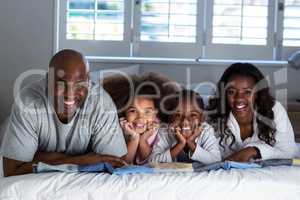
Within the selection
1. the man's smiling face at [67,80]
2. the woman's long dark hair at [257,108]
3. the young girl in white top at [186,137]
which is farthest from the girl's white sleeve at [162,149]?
the man's smiling face at [67,80]

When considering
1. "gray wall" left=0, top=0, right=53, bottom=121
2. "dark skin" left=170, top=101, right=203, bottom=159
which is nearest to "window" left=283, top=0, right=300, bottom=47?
"gray wall" left=0, top=0, right=53, bottom=121

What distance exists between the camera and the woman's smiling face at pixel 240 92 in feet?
6.54

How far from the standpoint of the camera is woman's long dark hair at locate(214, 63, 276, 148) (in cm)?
200

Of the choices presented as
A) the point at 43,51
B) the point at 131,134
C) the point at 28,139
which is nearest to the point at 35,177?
the point at 28,139

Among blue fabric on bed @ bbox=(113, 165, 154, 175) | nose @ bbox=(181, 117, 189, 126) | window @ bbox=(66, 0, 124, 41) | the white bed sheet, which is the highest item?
window @ bbox=(66, 0, 124, 41)

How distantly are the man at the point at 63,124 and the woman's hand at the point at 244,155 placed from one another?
0.42 m

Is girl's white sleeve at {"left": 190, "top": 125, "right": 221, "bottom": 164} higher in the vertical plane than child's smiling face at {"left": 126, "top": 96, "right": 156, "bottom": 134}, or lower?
lower

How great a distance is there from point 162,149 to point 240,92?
386 millimetres

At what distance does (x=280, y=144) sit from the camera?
1.96m

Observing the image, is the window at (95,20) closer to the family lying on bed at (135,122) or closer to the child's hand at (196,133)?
the family lying on bed at (135,122)

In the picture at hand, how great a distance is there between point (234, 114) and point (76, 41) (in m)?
1.59

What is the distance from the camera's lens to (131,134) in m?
1.89

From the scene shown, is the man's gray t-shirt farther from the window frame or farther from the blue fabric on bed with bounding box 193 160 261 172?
the window frame

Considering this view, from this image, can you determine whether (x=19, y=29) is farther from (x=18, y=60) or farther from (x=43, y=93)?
(x=43, y=93)
